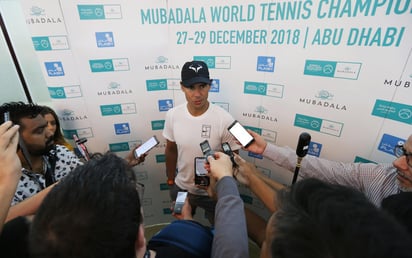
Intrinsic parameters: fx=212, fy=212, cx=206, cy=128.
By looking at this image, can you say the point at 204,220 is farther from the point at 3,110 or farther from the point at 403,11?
the point at 403,11

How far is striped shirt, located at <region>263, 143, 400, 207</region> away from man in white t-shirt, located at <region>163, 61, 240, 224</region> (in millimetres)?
336

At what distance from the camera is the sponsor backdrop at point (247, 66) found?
1.17m

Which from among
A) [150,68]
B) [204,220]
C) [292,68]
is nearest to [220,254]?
[292,68]

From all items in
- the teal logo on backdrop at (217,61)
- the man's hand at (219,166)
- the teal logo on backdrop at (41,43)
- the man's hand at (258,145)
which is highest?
the teal logo on backdrop at (41,43)

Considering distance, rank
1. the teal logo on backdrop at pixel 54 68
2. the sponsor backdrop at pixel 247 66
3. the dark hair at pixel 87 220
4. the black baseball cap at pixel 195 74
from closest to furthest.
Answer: the dark hair at pixel 87 220 → the sponsor backdrop at pixel 247 66 → the black baseball cap at pixel 195 74 → the teal logo on backdrop at pixel 54 68

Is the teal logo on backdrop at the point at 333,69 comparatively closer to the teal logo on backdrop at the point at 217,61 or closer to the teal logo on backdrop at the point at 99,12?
the teal logo on backdrop at the point at 217,61

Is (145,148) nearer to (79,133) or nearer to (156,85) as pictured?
(156,85)

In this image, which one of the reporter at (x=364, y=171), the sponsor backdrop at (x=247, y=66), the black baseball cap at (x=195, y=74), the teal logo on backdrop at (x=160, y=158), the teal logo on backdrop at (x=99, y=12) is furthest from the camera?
the teal logo on backdrop at (x=160, y=158)

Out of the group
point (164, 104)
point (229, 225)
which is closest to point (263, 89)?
point (164, 104)

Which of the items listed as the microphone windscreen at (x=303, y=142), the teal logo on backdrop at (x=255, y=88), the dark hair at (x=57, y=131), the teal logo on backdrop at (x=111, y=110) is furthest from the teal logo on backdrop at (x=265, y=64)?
the dark hair at (x=57, y=131)

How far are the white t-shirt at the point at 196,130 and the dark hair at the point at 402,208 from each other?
1012 mm

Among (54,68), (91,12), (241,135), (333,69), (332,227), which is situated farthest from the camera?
(54,68)

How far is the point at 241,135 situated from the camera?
140cm

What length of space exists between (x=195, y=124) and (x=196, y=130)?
1.8 inches
